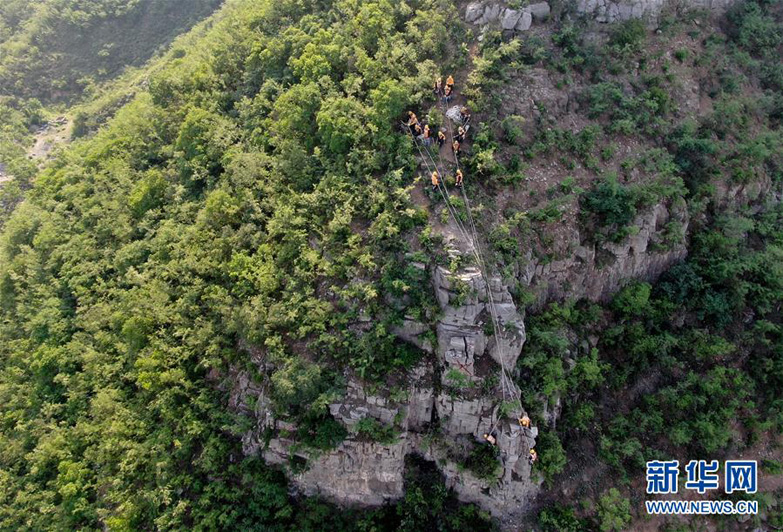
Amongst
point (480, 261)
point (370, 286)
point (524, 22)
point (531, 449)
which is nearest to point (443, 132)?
point (480, 261)

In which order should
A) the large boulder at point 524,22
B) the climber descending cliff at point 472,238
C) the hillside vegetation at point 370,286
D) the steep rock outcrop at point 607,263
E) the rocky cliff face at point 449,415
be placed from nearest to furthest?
the rocky cliff face at point 449,415
the climber descending cliff at point 472,238
the hillside vegetation at point 370,286
the steep rock outcrop at point 607,263
the large boulder at point 524,22

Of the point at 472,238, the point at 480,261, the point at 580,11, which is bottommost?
the point at 480,261

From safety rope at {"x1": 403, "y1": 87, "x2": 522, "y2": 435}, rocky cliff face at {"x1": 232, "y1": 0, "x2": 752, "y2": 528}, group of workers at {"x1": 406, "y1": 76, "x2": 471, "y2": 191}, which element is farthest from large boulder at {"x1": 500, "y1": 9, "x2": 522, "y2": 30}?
rocky cliff face at {"x1": 232, "y1": 0, "x2": 752, "y2": 528}

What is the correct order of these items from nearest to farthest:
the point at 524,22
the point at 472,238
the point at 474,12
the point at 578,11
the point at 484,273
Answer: the point at 484,273, the point at 472,238, the point at 524,22, the point at 474,12, the point at 578,11

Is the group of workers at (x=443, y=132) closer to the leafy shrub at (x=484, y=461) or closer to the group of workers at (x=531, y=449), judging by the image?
the group of workers at (x=531, y=449)

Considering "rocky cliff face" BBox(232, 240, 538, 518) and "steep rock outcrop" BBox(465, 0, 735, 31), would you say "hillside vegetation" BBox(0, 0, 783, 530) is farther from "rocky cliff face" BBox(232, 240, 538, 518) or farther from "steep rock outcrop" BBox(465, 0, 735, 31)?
"steep rock outcrop" BBox(465, 0, 735, 31)

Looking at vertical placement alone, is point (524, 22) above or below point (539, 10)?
below

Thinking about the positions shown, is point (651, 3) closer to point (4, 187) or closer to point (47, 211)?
point (47, 211)

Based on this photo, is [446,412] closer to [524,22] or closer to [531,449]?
[531,449]

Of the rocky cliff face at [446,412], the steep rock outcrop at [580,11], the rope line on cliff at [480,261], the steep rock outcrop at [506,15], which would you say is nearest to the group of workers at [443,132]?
the rope line on cliff at [480,261]

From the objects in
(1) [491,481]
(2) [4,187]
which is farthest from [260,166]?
(2) [4,187]

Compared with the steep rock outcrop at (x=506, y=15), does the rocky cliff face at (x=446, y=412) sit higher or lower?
lower
